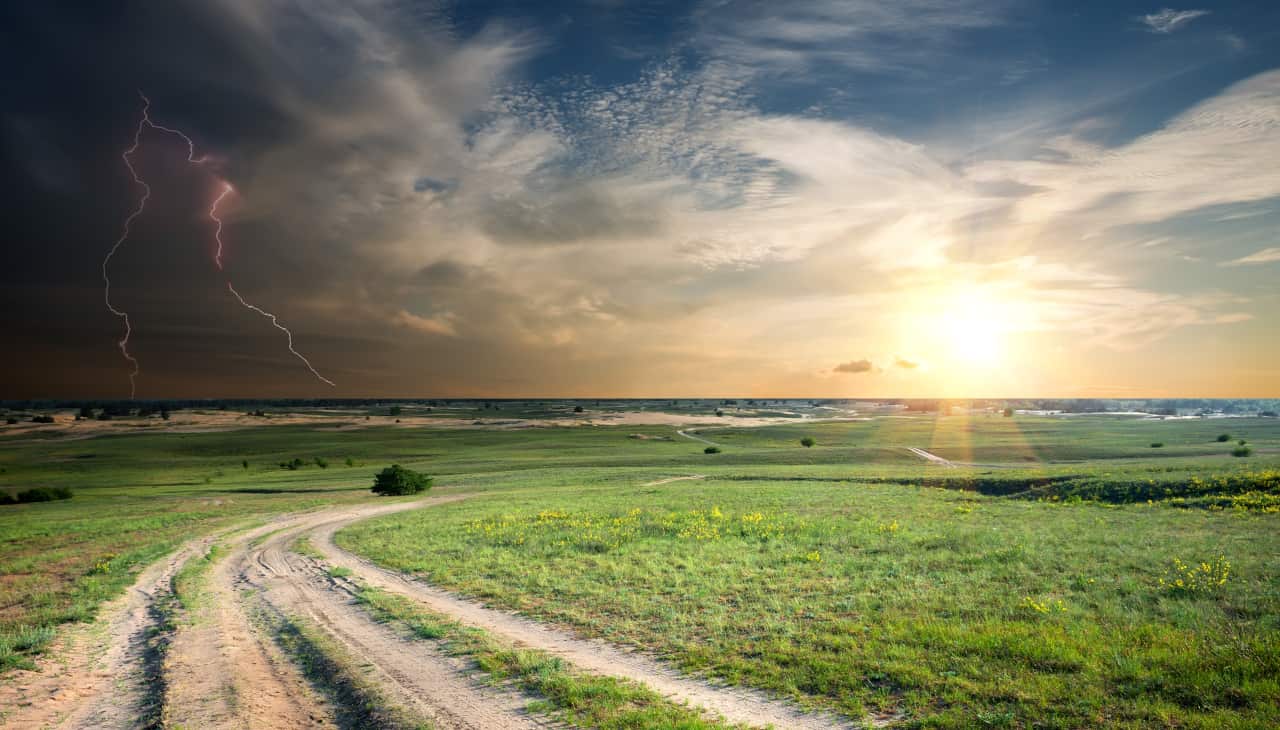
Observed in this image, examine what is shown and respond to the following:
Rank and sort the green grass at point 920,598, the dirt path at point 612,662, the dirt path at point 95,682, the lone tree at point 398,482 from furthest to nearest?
the lone tree at point 398,482 < the dirt path at point 95,682 < the green grass at point 920,598 < the dirt path at point 612,662

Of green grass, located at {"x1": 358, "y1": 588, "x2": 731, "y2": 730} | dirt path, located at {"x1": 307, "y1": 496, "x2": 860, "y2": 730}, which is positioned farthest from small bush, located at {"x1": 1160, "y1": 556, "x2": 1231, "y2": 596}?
green grass, located at {"x1": 358, "y1": 588, "x2": 731, "y2": 730}

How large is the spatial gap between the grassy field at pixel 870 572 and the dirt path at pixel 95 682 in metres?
0.98

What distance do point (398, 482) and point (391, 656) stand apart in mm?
37337

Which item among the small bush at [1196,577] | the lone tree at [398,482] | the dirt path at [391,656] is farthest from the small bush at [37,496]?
the small bush at [1196,577]

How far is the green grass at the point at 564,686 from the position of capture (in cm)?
939

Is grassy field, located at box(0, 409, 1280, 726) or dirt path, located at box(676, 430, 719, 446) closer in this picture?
grassy field, located at box(0, 409, 1280, 726)

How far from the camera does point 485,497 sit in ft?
141

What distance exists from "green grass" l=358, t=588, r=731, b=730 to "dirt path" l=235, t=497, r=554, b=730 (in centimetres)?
39

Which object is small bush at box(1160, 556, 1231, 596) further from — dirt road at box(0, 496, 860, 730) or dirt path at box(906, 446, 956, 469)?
dirt path at box(906, 446, 956, 469)

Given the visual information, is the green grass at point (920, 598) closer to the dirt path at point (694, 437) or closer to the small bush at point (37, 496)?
the small bush at point (37, 496)

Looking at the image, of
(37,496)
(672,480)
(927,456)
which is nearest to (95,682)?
(672,480)

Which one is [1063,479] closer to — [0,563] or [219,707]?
[219,707]

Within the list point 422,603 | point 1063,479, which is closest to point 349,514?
point 422,603

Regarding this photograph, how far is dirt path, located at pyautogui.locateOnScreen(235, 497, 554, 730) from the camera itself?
380 inches
